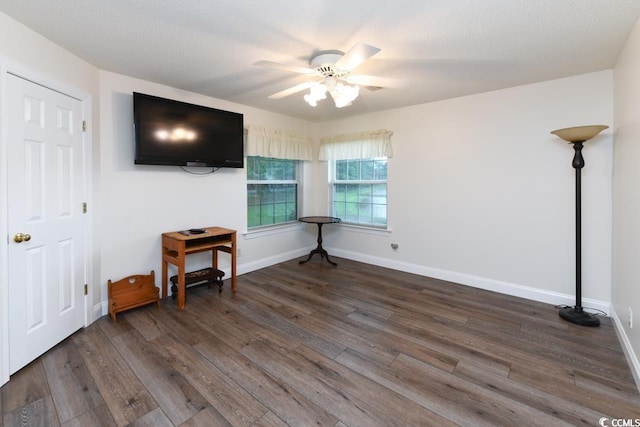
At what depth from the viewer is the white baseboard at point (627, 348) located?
1917mm

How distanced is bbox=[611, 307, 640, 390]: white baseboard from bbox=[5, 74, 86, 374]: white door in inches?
162

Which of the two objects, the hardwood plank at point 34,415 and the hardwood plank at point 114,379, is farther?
the hardwood plank at point 114,379

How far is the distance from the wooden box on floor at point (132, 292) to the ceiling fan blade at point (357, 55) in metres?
2.81

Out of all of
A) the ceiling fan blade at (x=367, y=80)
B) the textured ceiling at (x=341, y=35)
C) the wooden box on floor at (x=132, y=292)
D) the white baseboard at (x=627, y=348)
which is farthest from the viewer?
the wooden box on floor at (x=132, y=292)

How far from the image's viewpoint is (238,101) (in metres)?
3.89

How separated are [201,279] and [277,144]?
→ 2.21 metres

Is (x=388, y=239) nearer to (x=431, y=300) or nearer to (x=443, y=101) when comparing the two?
(x=431, y=300)

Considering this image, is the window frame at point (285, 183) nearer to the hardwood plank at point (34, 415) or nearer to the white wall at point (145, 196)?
the white wall at point (145, 196)

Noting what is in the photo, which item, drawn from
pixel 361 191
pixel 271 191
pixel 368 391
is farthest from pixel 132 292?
pixel 361 191

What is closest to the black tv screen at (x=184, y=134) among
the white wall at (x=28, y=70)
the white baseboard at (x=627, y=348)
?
the white wall at (x=28, y=70)

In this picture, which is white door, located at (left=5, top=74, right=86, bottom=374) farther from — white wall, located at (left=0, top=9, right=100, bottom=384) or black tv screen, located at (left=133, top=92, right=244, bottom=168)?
black tv screen, located at (left=133, top=92, right=244, bottom=168)

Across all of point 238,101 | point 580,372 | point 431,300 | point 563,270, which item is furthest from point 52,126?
point 563,270

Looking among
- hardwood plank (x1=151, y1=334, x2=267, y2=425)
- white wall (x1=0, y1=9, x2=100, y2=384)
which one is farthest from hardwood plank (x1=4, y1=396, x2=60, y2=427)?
hardwood plank (x1=151, y1=334, x2=267, y2=425)

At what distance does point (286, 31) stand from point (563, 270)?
351 centimetres
